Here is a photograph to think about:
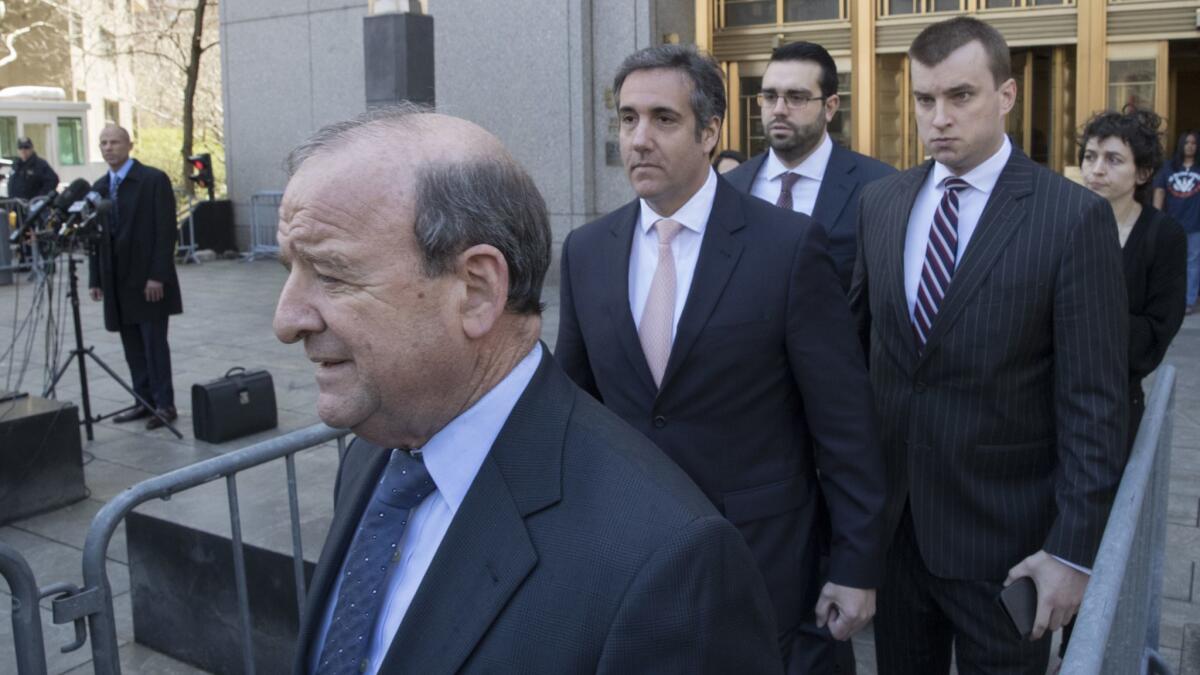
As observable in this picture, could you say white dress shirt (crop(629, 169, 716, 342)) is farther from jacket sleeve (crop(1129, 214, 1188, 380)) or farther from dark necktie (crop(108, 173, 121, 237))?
dark necktie (crop(108, 173, 121, 237))

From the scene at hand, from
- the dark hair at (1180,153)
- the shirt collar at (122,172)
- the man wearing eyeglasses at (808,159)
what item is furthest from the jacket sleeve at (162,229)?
the dark hair at (1180,153)

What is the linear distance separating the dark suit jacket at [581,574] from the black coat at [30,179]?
60.7ft

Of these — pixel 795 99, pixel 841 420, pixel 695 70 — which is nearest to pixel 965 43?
pixel 695 70

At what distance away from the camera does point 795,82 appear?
4352mm

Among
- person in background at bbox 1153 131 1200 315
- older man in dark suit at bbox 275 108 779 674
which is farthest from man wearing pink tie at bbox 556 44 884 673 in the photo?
person in background at bbox 1153 131 1200 315

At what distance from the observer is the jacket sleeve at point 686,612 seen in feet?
4.53

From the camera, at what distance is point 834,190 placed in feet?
13.3

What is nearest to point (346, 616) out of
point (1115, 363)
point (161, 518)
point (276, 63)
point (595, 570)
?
point (595, 570)

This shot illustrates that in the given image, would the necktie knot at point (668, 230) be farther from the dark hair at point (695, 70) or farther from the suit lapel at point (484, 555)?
the suit lapel at point (484, 555)

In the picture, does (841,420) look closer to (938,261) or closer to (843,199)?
(938,261)

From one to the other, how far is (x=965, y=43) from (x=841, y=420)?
102 centimetres

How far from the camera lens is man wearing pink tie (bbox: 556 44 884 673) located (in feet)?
9.20

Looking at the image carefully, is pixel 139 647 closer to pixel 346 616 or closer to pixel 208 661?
pixel 208 661

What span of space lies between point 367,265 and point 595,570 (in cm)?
50
